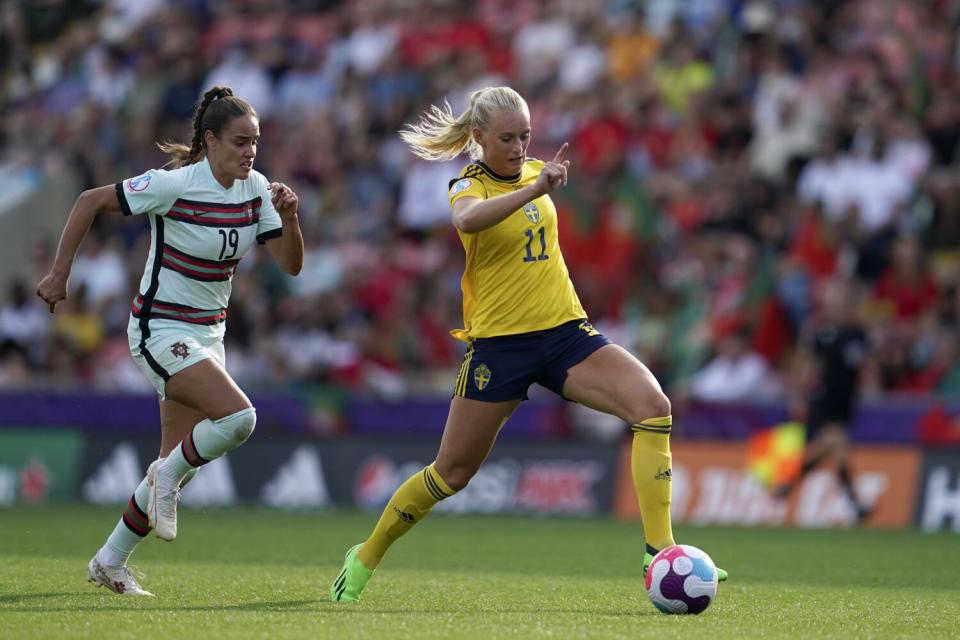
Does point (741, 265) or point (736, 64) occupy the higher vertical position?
point (736, 64)

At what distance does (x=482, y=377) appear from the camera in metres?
8.16

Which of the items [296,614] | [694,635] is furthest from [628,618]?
[296,614]

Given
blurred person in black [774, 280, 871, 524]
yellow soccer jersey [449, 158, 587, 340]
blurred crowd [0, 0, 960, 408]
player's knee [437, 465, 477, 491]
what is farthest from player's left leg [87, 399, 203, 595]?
blurred crowd [0, 0, 960, 408]

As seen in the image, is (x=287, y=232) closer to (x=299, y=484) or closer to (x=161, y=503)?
(x=161, y=503)

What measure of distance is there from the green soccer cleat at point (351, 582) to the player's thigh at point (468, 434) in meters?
0.62

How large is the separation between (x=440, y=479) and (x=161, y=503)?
4.73 feet

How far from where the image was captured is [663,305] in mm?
17344

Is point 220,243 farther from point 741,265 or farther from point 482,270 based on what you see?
point 741,265

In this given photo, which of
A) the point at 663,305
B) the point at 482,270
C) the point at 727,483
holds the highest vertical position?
the point at 482,270

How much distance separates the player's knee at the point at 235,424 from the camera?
27.5ft

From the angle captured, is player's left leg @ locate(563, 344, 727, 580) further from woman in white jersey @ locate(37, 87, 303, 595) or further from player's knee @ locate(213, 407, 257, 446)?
woman in white jersey @ locate(37, 87, 303, 595)

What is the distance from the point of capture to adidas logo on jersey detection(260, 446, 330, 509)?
18000mm

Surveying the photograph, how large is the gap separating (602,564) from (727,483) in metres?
5.55

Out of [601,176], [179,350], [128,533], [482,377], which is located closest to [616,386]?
[482,377]
